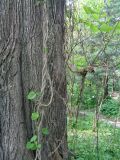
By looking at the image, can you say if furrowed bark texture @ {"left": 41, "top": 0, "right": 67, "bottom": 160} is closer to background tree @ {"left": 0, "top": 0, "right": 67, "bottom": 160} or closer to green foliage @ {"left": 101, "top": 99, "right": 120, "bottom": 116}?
background tree @ {"left": 0, "top": 0, "right": 67, "bottom": 160}

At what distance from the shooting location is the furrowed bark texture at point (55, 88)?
3441 mm

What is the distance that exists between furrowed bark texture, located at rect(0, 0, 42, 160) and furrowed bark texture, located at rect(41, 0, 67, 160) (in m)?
0.17

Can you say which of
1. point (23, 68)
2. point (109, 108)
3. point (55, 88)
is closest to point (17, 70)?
point (23, 68)

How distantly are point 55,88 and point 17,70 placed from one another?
529 mm

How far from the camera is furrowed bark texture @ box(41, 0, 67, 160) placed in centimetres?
344

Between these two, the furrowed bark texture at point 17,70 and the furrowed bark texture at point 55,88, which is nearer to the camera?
the furrowed bark texture at point 17,70

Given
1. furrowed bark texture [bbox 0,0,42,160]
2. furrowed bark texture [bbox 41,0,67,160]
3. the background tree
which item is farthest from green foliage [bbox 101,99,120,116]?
furrowed bark texture [bbox 0,0,42,160]

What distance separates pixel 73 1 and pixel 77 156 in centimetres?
208

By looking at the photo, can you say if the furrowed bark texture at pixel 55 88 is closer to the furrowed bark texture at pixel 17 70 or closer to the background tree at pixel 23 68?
the background tree at pixel 23 68

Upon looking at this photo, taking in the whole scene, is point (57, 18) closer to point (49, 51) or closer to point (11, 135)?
point (49, 51)

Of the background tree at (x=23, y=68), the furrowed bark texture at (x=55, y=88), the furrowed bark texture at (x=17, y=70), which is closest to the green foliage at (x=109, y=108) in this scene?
the furrowed bark texture at (x=55, y=88)

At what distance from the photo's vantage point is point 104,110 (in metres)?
15.7

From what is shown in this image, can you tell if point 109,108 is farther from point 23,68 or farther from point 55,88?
point 23,68

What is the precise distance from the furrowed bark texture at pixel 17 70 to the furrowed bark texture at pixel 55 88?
0.17m
